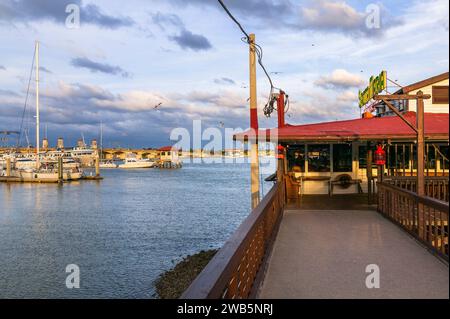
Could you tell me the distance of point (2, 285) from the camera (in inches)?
722

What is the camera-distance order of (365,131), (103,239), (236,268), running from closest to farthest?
(236,268) → (365,131) → (103,239)

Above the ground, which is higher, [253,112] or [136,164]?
[253,112]

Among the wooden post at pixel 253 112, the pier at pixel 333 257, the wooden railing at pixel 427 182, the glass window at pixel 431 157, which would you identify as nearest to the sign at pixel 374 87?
the glass window at pixel 431 157

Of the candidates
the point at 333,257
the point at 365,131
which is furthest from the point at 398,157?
the point at 333,257

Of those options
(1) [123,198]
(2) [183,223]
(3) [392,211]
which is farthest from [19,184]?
(3) [392,211]

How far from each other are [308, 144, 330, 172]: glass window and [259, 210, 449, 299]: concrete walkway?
707 cm

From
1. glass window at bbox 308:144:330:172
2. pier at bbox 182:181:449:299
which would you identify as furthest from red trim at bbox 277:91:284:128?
pier at bbox 182:181:449:299

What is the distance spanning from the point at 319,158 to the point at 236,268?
13.5 metres

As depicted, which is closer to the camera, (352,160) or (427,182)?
(427,182)

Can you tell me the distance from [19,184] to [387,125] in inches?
2893

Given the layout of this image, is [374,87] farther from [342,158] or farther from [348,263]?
[348,263]

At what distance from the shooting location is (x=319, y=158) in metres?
17.4

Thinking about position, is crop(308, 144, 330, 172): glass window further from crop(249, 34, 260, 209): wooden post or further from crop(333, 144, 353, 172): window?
crop(249, 34, 260, 209): wooden post
